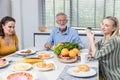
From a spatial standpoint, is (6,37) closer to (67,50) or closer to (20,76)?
(67,50)

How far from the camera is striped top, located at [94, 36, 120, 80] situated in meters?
1.95

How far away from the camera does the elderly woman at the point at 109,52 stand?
1955 mm

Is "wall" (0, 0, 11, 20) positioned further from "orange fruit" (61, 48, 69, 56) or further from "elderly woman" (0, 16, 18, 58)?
"orange fruit" (61, 48, 69, 56)

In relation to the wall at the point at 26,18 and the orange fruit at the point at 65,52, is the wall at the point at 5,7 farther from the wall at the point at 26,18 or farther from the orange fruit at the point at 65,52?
the orange fruit at the point at 65,52

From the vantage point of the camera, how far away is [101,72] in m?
2.18

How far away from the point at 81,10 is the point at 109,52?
6.40 ft

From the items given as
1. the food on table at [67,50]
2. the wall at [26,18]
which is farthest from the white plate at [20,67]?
the wall at [26,18]

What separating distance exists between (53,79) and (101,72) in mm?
789

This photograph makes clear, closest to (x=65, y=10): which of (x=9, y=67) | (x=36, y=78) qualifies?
(x=9, y=67)

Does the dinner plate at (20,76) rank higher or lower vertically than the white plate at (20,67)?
lower

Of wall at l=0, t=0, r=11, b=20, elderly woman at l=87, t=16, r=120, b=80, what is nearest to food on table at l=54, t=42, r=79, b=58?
elderly woman at l=87, t=16, r=120, b=80

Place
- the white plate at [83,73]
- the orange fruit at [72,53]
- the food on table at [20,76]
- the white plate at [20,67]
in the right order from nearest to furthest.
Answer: the food on table at [20,76] < the white plate at [83,73] < the white plate at [20,67] < the orange fruit at [72,53]

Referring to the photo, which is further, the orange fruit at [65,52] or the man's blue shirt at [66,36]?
the man's blue shirt at [66,36]

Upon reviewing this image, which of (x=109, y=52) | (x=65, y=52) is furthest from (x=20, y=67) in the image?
(x=109, y=52)
